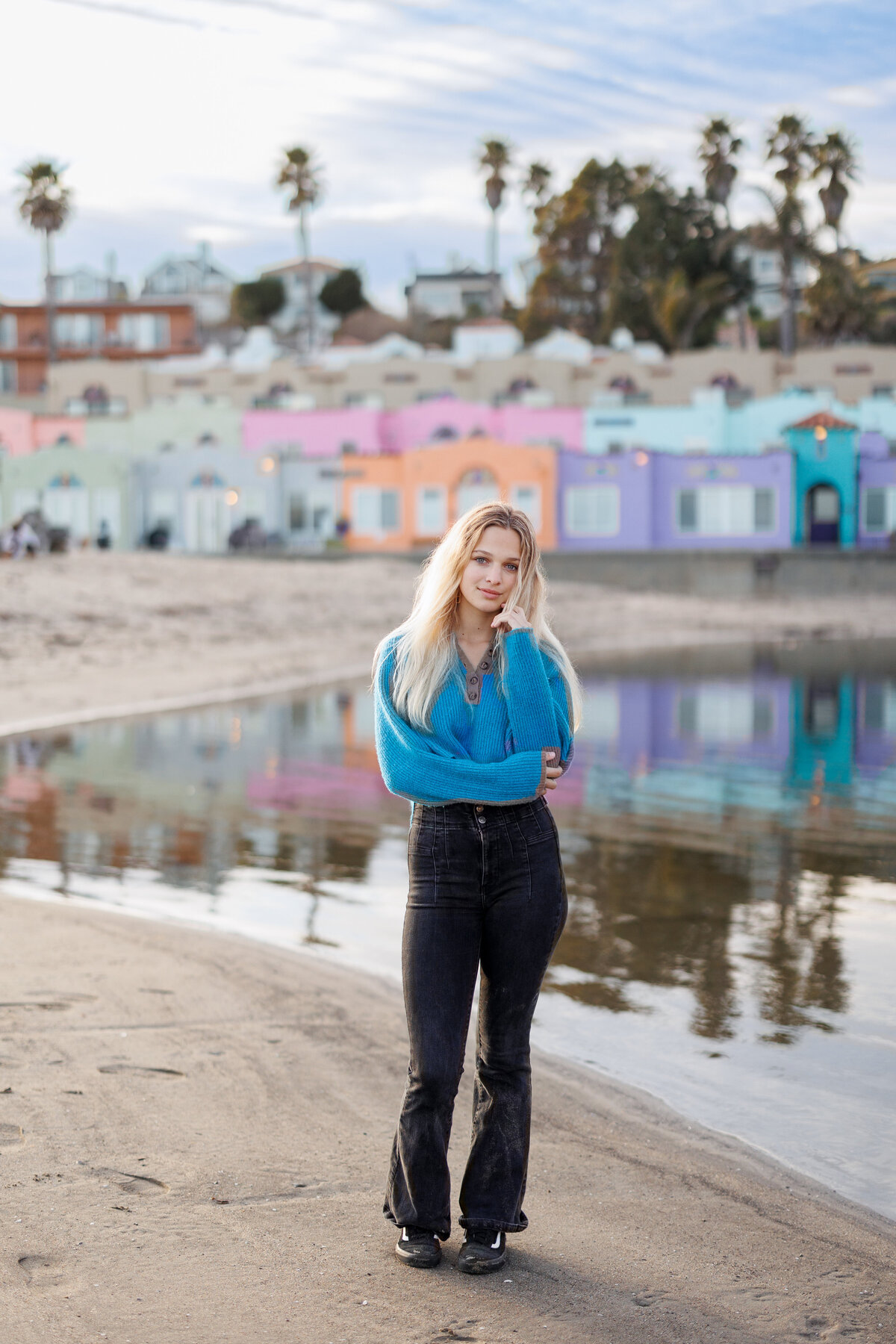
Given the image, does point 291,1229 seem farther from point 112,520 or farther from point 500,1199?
point 112,520

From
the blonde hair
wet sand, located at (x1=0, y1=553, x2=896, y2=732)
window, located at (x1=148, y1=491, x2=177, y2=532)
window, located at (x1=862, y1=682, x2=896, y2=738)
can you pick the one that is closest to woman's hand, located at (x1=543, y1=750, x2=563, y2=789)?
the blonde hair

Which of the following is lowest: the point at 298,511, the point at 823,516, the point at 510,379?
the point at 823,516

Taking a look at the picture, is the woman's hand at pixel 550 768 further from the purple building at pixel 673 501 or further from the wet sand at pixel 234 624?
the purple building at pixel 673 501

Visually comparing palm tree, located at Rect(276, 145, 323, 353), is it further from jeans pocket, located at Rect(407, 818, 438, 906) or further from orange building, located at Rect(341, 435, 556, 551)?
jeans pocket, located at Rect(407, 818, 438, 906)

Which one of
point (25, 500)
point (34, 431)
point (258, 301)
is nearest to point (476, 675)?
point (25, 500)

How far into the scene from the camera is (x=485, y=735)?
355cm

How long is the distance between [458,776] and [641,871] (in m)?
5.97

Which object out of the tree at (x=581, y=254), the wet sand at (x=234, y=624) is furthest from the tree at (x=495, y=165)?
the wet sand at (x=234, y=624)

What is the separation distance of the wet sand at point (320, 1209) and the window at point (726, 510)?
4079 cm

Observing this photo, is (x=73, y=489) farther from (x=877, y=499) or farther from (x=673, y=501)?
(x=877, y=499)

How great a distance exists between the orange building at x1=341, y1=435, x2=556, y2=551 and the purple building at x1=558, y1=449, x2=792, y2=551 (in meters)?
0.76

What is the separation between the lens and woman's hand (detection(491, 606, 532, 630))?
3.53m

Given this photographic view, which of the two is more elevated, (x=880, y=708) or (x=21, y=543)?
(x=21, y=543)

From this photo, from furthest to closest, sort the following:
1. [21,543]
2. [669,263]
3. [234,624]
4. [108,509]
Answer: [669,263] < [108,509] < [21,543] < [234,624]
